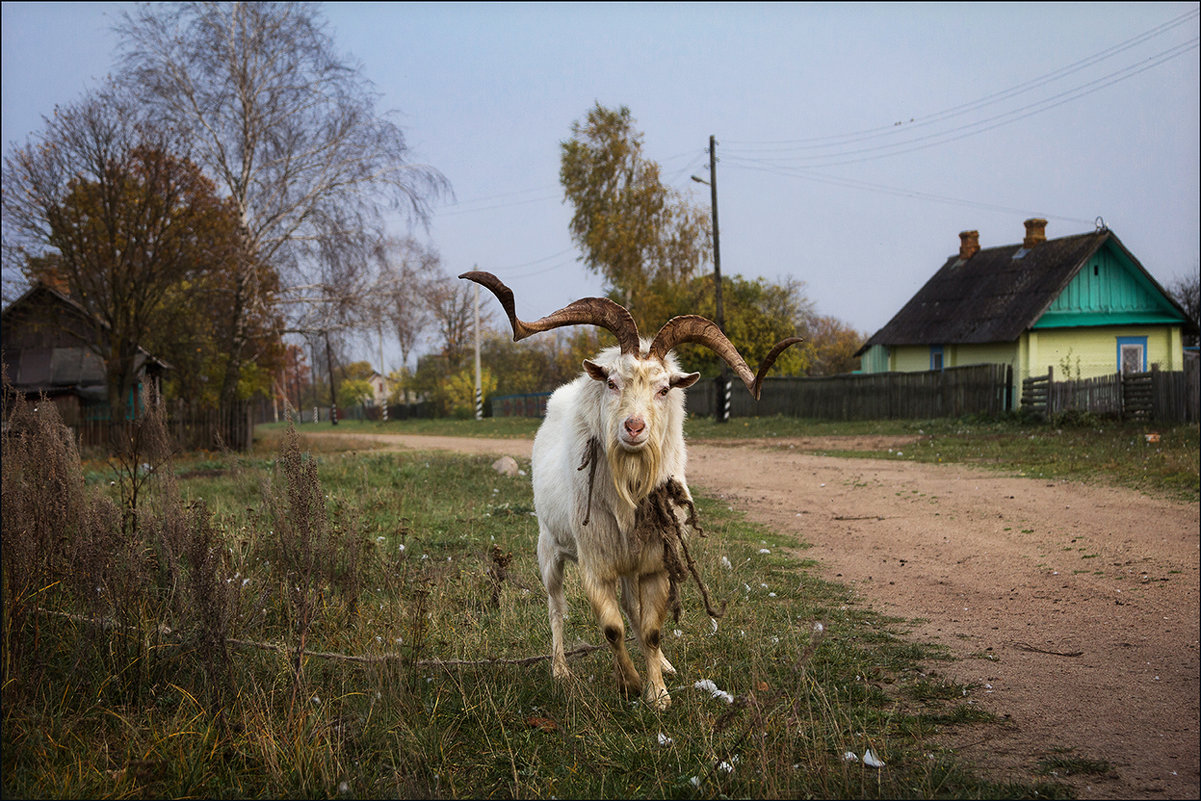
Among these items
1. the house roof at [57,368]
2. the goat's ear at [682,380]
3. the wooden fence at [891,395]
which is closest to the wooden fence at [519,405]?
the wooden fence at [891,395]

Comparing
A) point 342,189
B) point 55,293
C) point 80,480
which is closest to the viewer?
point 80,480

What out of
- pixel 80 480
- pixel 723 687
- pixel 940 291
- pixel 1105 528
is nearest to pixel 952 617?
pixel 723 687

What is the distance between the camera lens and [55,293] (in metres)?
20.7

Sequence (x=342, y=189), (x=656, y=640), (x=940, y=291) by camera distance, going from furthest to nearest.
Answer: (x=940, y=291) < (x=342, y=189) < (x=656, y=640)

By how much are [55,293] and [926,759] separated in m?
23.2

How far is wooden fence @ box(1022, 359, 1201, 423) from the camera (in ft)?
57.2

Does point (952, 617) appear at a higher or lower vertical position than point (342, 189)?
lower

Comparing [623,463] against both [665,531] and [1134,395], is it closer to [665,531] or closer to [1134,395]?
[665,531]

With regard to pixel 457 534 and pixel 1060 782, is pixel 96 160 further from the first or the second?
pixel 1060 782

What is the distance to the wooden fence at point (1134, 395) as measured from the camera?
57.2ft

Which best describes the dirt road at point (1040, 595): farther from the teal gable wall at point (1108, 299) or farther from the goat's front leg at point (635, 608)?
the teal gable wall at point (1108, 299)

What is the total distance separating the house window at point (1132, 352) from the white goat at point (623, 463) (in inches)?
1131

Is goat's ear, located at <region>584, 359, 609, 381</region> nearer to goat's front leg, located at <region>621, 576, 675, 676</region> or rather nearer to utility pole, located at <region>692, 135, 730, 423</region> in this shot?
goat's front leg, located at <region>621, 576, 675, 676</region>

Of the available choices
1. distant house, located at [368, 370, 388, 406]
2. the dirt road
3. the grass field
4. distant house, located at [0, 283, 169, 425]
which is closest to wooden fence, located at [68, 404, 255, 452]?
distant house, located at [0, 283, 169, 425]
